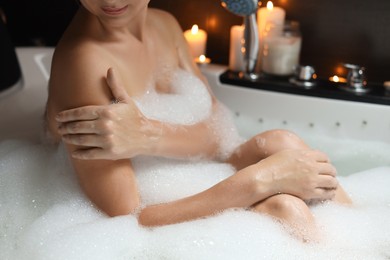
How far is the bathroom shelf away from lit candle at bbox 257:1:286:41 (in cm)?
18

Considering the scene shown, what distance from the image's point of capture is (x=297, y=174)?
1095 mm

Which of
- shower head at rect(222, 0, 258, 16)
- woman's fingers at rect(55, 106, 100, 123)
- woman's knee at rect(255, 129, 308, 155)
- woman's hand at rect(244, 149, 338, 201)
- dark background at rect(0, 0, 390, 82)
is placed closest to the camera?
woman's fingers at rect(55, 106, 100, 123)

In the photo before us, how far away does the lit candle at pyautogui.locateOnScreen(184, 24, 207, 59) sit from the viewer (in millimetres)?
1847

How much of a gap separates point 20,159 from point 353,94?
1020 mm

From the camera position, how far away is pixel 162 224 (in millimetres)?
1073

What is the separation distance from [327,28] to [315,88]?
0.78 ft

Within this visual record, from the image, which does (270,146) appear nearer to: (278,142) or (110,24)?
(278,142)

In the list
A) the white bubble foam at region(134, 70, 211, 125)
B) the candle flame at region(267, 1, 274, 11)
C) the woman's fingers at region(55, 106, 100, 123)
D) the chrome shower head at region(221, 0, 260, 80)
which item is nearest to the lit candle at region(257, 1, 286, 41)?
the candle flame at region(267, 1, 274, 11)

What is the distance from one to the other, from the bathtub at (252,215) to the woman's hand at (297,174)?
64mm

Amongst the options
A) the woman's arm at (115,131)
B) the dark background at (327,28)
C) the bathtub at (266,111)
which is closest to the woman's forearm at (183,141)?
the woman's arm at (115,131)

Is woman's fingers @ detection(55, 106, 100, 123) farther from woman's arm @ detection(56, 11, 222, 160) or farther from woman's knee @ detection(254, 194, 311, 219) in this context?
woman's knee @ detection(254, 194, 311, 219)

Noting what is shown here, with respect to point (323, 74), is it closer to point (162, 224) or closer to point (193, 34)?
point (193, 34)

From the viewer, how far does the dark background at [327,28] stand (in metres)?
1.68

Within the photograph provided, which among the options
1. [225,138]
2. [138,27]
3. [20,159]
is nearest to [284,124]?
[225,138]
